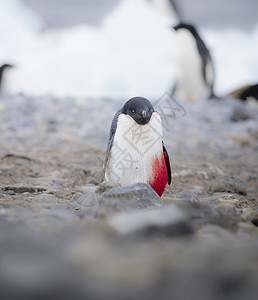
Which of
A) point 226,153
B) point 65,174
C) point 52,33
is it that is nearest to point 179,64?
point 226,153

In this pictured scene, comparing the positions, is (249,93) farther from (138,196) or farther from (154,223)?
(154,223)

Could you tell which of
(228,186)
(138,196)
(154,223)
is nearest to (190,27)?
(228,186)

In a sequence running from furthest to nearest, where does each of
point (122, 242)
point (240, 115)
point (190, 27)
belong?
point (190, 27) → point (240, 115) → point (122, 242)

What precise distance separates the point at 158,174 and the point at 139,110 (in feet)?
1.56

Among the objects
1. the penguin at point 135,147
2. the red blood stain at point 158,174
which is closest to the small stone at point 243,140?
the red blood stain at point 158,174

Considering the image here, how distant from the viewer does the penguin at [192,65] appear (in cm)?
1162

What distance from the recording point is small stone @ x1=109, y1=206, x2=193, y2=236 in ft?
4.09

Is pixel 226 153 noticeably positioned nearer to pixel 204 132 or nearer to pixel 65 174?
pixel 204 132

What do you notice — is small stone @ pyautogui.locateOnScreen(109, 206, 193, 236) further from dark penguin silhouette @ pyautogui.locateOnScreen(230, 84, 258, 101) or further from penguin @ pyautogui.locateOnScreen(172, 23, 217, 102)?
penguin @ pyautogui.locateOnScreen(172, 23, 217, 102)

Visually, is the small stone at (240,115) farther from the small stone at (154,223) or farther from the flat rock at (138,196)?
the small stone at (154,223)

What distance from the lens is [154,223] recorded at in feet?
4.22

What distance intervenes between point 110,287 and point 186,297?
17 cm

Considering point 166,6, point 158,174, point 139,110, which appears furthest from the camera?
point 166,6

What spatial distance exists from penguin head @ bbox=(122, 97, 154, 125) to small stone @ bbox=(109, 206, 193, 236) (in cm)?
131
